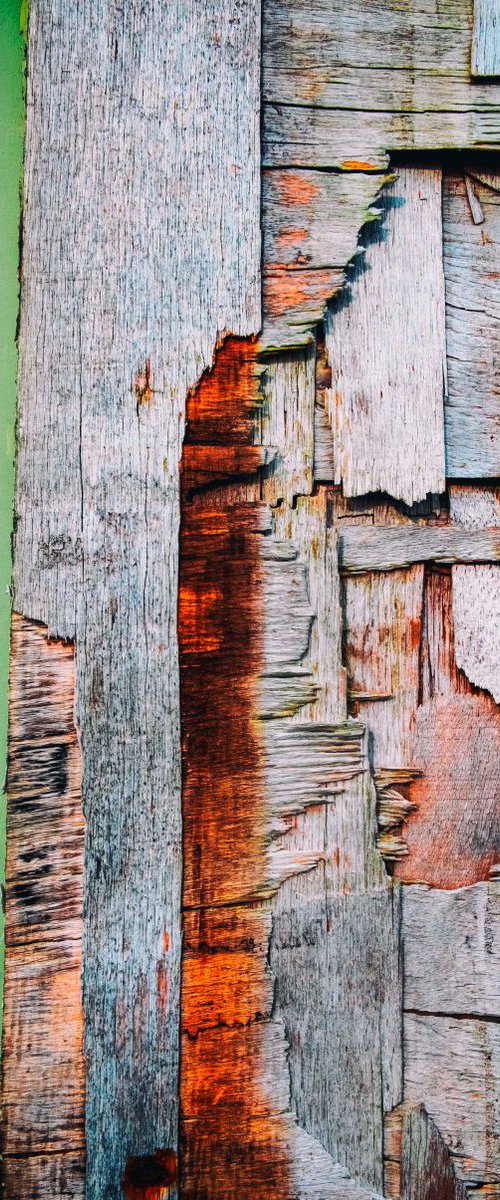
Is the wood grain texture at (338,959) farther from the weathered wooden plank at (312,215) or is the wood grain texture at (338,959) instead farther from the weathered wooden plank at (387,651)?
the weathered wooden plank at (312,215)

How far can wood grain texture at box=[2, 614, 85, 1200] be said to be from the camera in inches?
49.9

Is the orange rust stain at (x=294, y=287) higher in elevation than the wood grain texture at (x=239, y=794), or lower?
higher

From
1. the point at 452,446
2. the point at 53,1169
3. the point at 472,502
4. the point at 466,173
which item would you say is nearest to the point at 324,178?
the point at 466,173

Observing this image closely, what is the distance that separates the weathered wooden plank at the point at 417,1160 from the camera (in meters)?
1.34

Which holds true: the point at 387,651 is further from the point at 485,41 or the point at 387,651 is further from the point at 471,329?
the point at 485,41

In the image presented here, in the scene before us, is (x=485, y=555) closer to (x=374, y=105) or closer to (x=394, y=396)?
(x=394, y=396)

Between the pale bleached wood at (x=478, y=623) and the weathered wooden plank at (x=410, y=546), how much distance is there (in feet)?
0.07

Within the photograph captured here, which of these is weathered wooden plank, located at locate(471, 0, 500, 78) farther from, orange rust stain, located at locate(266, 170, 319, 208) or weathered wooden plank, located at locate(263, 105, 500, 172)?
orange rust stain, located at locate(266, 170, 319, 208)

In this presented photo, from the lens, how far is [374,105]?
142 centimetres

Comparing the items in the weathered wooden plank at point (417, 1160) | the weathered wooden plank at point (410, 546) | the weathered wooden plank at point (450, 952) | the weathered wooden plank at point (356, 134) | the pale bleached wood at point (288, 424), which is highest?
the weathered wooden plank at point (356, 134)

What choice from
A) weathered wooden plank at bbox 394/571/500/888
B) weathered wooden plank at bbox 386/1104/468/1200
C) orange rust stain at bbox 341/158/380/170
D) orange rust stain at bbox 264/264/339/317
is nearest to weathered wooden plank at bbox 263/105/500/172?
orange rust stain at bbox 341/158/380/170

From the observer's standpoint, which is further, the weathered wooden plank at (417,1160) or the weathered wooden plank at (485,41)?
the weathered wooden plank at (485,41)

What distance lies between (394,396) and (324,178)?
39cm

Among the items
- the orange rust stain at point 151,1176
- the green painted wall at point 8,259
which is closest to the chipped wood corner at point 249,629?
the orange rust stain at point 151,1176
